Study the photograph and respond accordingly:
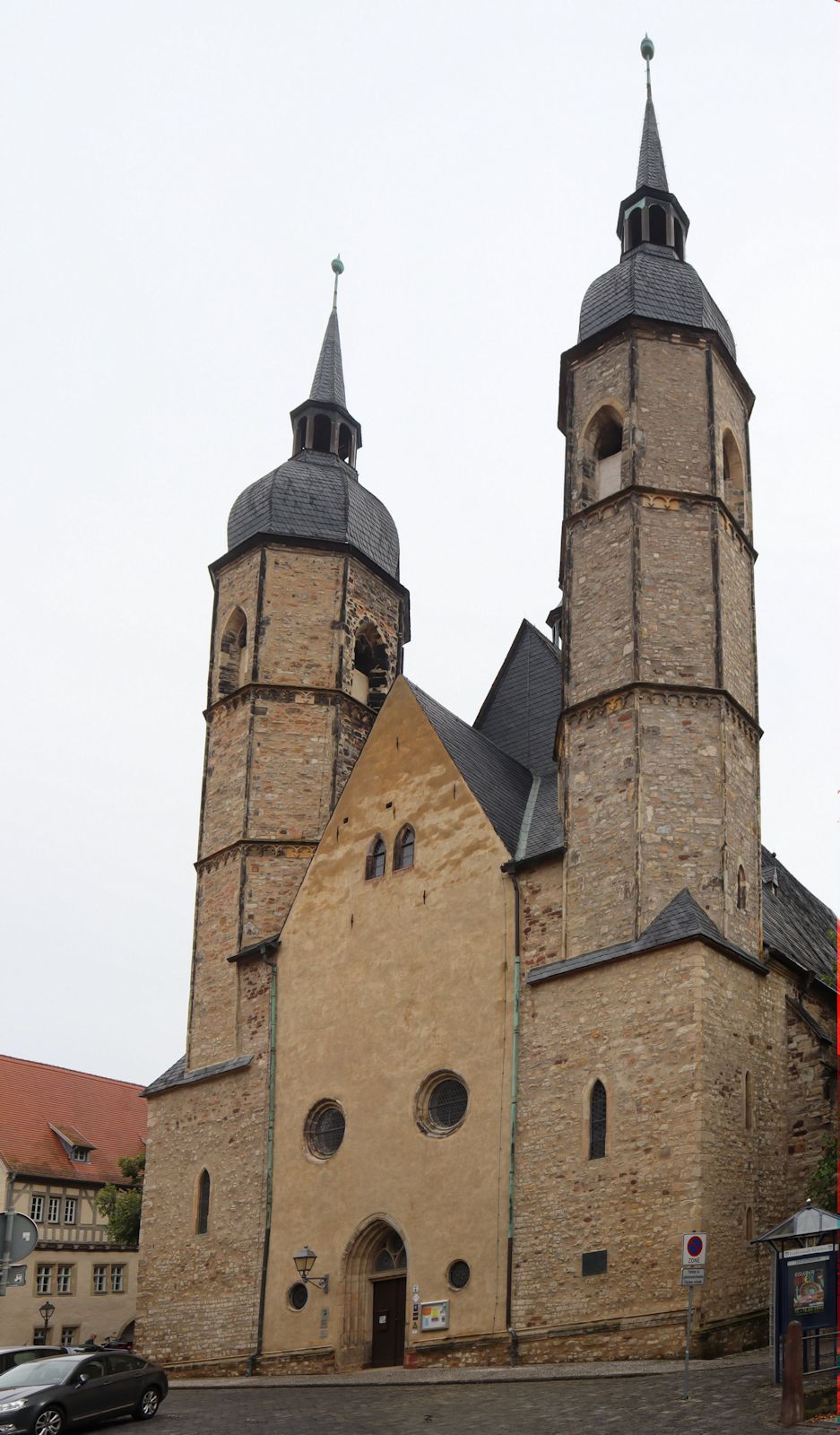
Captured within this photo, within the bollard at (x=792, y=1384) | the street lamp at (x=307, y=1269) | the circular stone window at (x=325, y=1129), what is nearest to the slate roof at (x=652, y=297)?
the circular stone window at (x=325, y=1129)

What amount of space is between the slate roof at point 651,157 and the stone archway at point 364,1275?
19.7 metres

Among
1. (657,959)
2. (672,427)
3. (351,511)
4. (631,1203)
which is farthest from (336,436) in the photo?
(631,1203)

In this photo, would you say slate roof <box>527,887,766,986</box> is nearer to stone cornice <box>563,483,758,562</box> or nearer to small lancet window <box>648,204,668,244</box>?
stone cornice <box>563,483,758,562</box>

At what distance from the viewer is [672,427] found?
81.4 feet

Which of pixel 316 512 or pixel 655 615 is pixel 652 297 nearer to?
pixel 655 615

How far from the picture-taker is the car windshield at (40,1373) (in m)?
16.1

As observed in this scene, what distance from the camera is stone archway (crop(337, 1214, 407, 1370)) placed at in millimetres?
22797

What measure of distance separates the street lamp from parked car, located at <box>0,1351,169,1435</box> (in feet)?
19.2

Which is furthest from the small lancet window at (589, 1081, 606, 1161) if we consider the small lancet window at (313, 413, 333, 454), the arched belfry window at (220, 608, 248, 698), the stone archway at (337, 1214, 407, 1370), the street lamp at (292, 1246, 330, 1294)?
the small lancet window at (313, 413, 333, 454)

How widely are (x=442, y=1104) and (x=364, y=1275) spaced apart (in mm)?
2935

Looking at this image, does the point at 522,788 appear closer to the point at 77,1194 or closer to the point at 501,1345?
the point at 501,1345

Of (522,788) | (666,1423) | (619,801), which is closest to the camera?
(666,1423)

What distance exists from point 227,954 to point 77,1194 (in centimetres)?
1917

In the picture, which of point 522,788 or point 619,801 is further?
point 522,788
